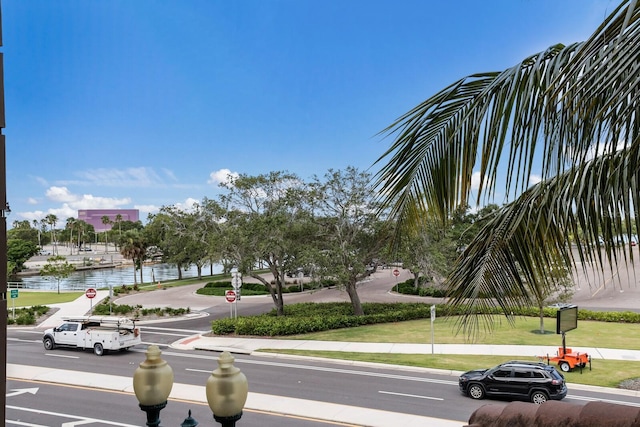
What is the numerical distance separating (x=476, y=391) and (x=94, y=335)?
1526 cm

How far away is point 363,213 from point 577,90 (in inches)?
904

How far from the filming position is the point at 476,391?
44.0ft

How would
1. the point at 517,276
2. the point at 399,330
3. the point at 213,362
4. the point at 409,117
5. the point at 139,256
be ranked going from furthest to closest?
the point at 139,256, the point at 399,330, the point at 213,362, the point at 517,276, the point at 409,117

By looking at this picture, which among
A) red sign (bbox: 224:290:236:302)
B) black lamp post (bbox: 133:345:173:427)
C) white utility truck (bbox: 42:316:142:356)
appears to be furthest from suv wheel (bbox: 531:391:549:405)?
white utility truck (bbox: 42:316:142:356)

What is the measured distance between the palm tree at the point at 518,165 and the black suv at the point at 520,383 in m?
9.88

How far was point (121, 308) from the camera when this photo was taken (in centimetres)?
3053

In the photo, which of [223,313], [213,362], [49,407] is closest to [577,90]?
[49,407]

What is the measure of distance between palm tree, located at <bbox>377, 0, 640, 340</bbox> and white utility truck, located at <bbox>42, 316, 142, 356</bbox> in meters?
18.3

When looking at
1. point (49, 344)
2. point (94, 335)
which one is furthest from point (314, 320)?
point (49, 344)

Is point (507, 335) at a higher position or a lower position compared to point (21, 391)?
lower

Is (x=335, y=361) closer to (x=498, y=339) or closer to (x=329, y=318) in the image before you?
(x=329, y=318)

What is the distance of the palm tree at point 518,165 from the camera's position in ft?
9.12

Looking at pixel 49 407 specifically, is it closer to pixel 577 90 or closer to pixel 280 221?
pixel 280 221

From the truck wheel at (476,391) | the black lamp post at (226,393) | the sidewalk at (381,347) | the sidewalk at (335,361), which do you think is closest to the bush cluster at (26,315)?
the sidewalk at (335,361)
